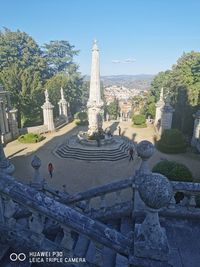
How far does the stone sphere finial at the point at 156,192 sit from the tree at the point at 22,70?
1244 inches

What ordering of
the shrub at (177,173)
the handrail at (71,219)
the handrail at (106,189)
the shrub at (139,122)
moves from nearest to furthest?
1. the handrail at (71,219)
2. the handrail at (106,189)
3. the shrub at (177,173)
4. the shrub at (139,122)

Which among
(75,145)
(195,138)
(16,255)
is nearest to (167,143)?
(195,138)

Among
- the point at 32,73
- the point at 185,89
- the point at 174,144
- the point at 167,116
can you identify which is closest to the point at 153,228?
the point at 174,144

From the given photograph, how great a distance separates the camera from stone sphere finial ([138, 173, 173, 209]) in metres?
3.06

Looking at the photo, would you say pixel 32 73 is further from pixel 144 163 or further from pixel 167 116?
pixel 144 163

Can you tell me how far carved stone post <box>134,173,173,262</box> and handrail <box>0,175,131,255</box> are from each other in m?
0.25

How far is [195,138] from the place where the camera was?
24.5m

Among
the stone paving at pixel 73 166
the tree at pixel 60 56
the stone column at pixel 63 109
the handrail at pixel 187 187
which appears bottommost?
the stone paving at pixel 73 166

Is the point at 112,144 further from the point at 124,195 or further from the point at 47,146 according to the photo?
the point at 124,195

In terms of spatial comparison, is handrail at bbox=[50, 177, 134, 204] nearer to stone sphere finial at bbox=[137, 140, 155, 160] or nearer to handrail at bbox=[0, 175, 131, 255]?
stone sphere finial at bbox=[137, 140, 155, 160]

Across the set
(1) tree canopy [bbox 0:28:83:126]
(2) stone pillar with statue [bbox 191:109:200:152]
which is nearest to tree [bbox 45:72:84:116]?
(1) tree canopy [bbox 0:28:83:126]

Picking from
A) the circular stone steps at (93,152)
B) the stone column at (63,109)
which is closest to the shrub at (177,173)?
the circular stone steps at (93,152)

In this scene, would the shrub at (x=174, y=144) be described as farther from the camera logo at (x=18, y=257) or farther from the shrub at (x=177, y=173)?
the camera logo at (x=18, y=257)

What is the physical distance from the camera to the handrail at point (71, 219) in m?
3.23
